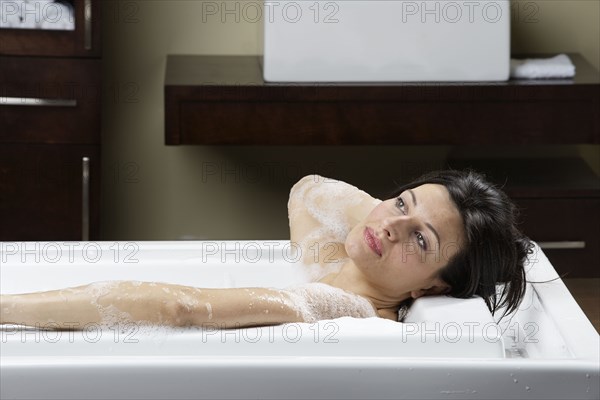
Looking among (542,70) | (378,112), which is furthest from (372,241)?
(542,70)

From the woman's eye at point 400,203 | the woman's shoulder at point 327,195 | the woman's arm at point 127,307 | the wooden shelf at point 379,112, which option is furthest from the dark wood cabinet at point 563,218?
the woman's arm at point 127,307

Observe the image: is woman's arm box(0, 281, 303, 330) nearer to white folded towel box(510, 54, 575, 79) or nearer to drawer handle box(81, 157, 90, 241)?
drawer handle box(81, 157, 90, 241)

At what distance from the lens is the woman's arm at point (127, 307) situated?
6.12 feet

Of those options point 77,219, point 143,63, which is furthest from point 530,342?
point 143,63

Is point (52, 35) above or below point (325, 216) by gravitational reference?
above

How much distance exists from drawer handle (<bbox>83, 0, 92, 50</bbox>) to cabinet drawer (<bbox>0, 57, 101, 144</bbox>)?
50 mm

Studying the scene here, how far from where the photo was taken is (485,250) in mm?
2055

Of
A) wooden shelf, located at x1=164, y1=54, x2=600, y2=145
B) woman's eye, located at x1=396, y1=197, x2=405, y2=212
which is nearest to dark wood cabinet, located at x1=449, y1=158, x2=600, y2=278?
wooden shelf, located at x1=164, y1=54, x2=600, y2=145

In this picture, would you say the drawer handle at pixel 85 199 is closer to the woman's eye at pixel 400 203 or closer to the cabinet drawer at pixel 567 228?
the cabinet drawer at pixel 567 228

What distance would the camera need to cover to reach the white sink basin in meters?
3.22

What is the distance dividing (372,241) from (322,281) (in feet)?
0.75

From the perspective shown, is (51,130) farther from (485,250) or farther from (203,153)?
(485,250)

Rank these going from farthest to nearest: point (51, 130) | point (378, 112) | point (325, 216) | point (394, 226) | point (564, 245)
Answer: point (564, 245) < point (51, 130) < point (378, 112) < point (325, 216) < point (394, 226)

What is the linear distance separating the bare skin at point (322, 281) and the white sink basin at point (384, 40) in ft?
2.98
